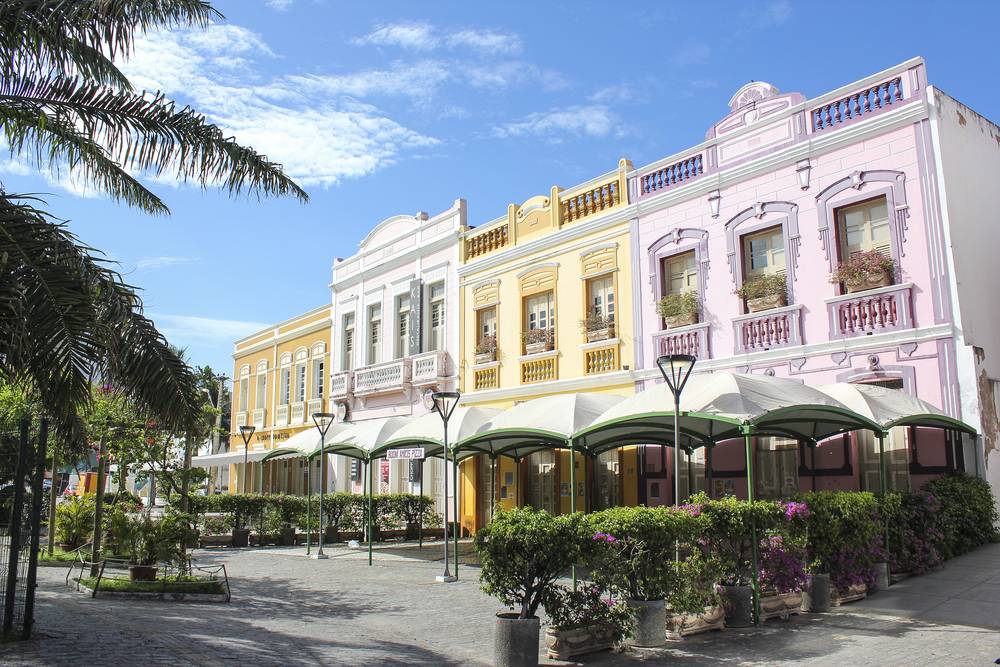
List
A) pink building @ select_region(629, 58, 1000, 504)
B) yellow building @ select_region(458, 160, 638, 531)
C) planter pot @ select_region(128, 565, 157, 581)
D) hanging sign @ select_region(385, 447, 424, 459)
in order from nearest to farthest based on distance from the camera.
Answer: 1. planter pot @ select_region(128, 565, 157, 581)
2. pink building @ select_region(629, 58, 1000, 504)
3. hanging sign @ select_region(385, 447, 424, 459)
4. yellow building @ select_region(458, 160, 638, 531)

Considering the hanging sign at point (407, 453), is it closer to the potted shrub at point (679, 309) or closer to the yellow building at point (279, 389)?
the potted shrub at point (679, 309)

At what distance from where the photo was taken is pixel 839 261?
14047 millimetres

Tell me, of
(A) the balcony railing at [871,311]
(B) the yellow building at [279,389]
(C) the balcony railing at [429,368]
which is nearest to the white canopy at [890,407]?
(A) the balcony railing at [871,311]

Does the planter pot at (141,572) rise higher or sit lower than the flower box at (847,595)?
higher

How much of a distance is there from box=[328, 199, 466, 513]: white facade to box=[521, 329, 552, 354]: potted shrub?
117 inches

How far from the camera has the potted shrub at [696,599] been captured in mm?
8508

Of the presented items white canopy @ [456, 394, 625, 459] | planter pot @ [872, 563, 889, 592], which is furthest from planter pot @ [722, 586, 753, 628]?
white canopy @ [456, 394, 625, 459]

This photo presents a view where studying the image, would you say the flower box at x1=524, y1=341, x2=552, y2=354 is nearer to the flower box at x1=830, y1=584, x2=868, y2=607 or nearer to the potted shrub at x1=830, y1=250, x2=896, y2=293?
the potted shrub at x1=830, y1=250, x2=896, y2=293

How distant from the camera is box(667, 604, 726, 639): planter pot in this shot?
8661 millimetres

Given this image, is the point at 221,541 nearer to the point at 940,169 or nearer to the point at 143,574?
the point at 143,574

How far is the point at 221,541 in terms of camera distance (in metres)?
21.5

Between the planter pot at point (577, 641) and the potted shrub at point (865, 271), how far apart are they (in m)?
8.06

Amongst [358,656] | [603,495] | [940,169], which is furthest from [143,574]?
[940,169]

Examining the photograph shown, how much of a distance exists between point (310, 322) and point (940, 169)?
71.5 ft
